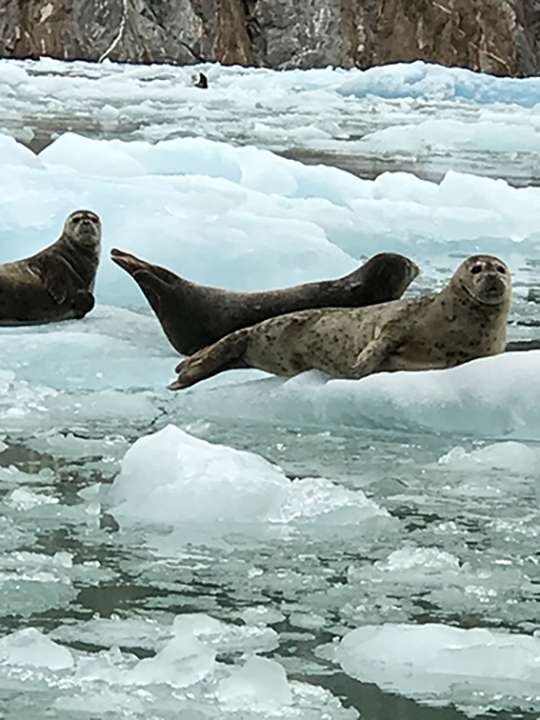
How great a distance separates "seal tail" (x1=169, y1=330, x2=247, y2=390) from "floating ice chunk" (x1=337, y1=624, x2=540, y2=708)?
72.6 inches

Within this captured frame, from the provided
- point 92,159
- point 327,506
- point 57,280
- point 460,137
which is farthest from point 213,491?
point 460,137

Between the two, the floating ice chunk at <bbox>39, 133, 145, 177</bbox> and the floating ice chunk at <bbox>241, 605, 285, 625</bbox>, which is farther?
the floating ice chunk at <bbox>39, 133, 145, 177</bbox>

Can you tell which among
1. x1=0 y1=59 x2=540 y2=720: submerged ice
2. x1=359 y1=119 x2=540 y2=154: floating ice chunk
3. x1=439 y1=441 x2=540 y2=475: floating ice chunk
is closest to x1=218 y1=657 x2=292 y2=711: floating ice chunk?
x1=0 y1=59 x2=540 y2=720: submerged ice

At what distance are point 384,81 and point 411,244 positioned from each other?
51.3 ft

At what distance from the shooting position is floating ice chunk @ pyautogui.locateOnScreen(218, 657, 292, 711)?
5.21 feet

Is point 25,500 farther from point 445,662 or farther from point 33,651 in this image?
point 445,662

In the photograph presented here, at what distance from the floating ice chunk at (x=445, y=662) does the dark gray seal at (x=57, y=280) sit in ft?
9.61

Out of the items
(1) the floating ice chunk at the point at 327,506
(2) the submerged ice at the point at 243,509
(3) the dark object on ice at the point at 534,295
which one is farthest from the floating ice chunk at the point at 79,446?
(3) the dark object on ice at the point at 534,295

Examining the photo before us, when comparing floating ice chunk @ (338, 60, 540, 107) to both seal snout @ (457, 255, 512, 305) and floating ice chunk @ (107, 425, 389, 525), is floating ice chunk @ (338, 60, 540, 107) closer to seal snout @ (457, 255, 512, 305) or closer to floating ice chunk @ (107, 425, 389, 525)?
seal snout @ (457, 255, 512, 305)

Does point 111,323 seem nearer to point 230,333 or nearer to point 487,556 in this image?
point 230,333

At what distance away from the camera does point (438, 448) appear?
2.96m

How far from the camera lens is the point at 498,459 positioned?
9.11 ft

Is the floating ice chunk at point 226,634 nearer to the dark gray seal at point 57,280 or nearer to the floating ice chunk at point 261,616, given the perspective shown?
the floating ice chunk at point 261,616

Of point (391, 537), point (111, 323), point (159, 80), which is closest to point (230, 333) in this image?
point (111, 323)
